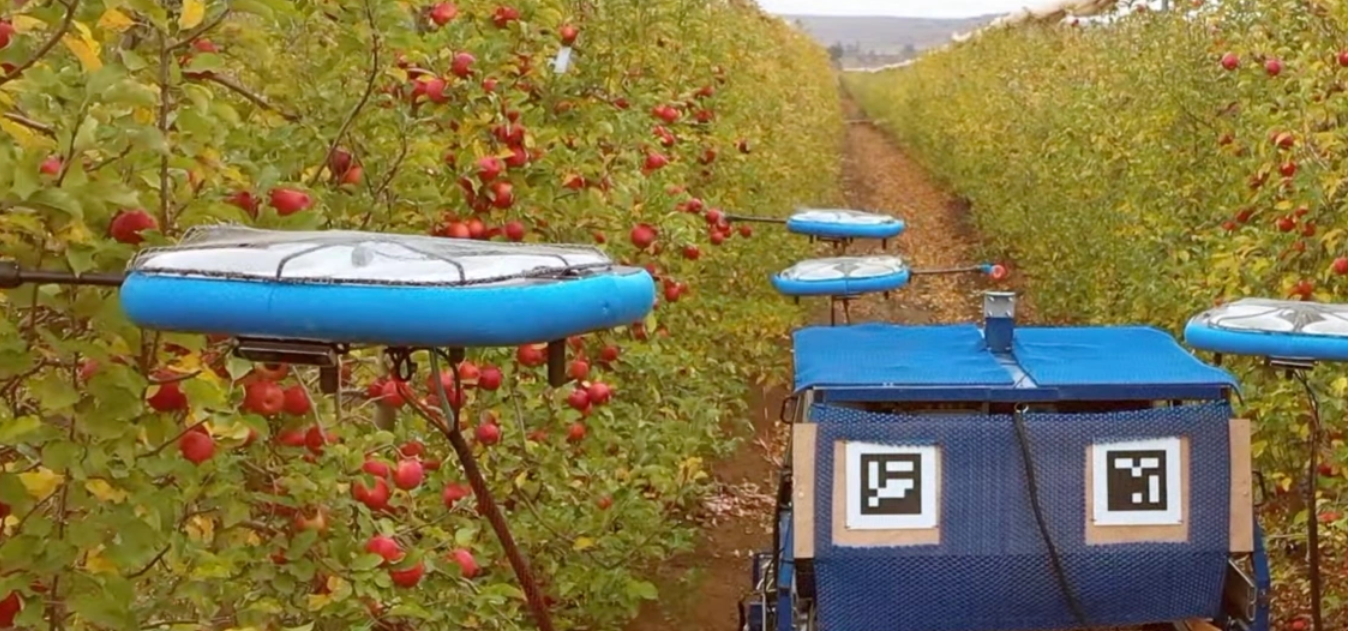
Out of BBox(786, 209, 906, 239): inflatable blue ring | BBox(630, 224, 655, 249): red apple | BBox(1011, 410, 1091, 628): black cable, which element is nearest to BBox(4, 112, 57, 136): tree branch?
BBox(1011, 410, 1091, 628): black cable

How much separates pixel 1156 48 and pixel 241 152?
8.93 m

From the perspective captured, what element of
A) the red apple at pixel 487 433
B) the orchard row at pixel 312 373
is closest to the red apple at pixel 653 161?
the orchard row at pixel 312 373

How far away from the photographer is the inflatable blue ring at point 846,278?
6.76 m

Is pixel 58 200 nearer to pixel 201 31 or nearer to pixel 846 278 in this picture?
pixel 201 31

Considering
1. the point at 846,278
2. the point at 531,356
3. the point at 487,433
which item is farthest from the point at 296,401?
the point at 846,278

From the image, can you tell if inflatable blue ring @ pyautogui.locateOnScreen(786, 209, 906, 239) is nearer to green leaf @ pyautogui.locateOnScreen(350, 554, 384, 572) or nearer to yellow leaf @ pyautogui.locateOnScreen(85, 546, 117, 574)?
green leaf @ pyautogui.locateOnScreen(350, 554, 384, 572)

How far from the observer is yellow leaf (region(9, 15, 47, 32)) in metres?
2.16

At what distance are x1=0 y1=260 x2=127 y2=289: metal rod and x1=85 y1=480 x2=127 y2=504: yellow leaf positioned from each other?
0.31m

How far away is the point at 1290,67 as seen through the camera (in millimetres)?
6273

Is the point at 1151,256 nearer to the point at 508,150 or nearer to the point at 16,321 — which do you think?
the point at 508,150

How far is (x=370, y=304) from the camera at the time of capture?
1624 millimetres

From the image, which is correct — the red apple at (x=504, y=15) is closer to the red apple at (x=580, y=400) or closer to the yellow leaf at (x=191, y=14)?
the red apple at (x=580, y=400)

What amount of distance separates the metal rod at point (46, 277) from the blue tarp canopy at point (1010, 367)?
243 cm

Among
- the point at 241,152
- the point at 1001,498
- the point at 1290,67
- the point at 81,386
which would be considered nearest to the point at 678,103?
the point at 1290,67
